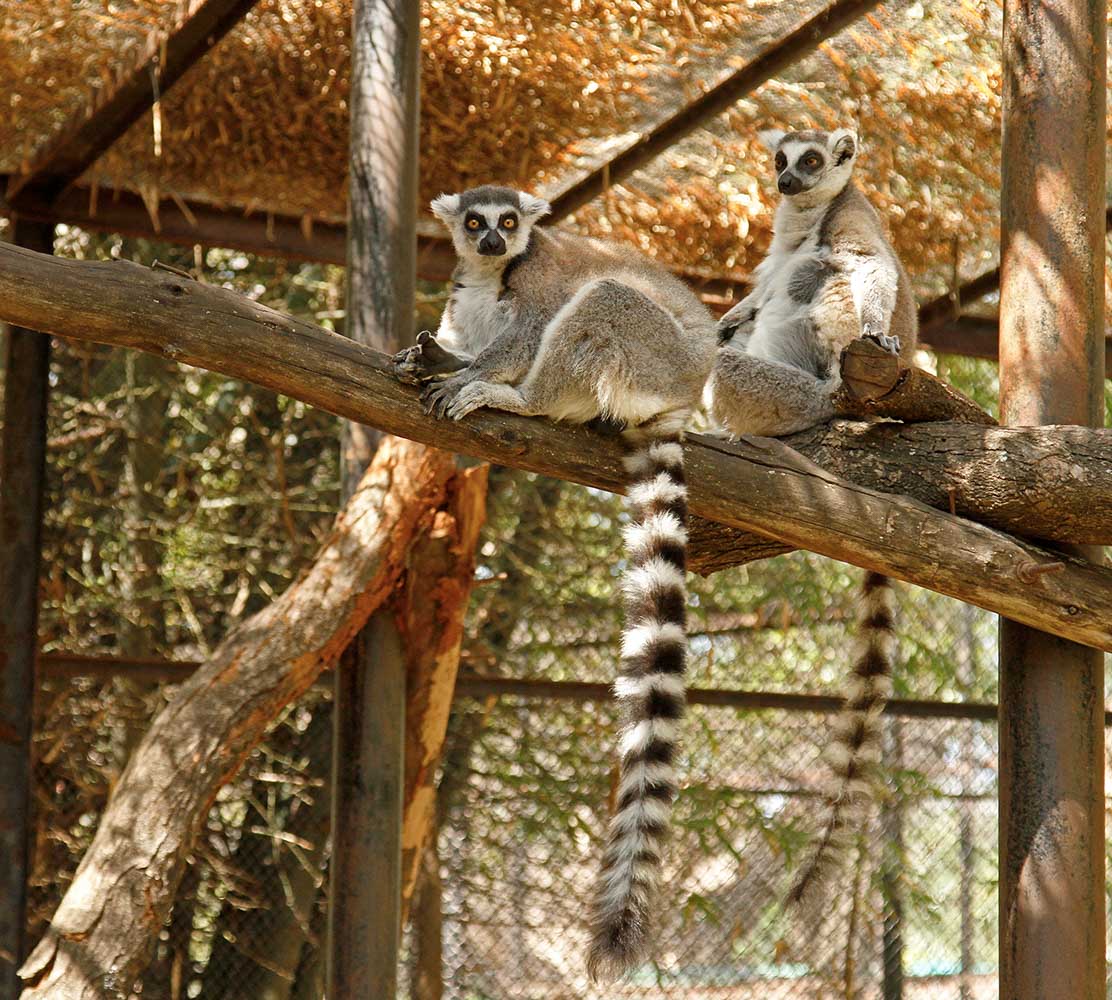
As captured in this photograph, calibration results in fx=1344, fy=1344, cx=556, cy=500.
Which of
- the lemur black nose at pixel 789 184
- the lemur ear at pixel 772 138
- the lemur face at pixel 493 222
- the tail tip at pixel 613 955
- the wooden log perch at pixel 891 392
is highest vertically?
the lemur ear at pixel 772 138

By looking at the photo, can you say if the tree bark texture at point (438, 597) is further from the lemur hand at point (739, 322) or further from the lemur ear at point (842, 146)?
the lemur ear at point (842, 146)

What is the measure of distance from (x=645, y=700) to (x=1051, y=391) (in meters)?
1.62

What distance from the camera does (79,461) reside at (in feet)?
25.3

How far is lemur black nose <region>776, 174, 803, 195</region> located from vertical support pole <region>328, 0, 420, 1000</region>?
1.35 m

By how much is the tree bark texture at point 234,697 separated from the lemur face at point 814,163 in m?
1.64

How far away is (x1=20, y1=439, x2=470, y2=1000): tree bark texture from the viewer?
453cm

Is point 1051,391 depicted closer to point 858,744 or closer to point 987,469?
point 987,469

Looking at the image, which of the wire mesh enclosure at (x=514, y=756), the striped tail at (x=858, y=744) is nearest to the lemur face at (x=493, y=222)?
the striped tail at (x=858, y=744)

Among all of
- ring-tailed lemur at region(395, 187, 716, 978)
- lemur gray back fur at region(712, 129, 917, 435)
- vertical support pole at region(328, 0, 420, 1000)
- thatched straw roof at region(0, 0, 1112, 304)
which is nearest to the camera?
ring-tailed lemur at region(395, 187, 716, 978)

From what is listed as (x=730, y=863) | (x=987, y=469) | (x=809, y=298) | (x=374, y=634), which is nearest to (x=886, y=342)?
(x=987, y=469)

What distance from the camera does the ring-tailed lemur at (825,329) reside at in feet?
13.8

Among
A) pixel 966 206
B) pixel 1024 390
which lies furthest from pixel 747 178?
pixel 1024 390

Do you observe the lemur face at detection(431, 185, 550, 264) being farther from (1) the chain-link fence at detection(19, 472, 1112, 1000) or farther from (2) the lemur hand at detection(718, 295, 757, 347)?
(1) the chain-link fence at detection(19, 472, 1112, 1000)

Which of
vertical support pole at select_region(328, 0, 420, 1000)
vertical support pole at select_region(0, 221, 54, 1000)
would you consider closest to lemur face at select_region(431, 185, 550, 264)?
vertical support pole at select_region(328, 0, 420, 1000)
